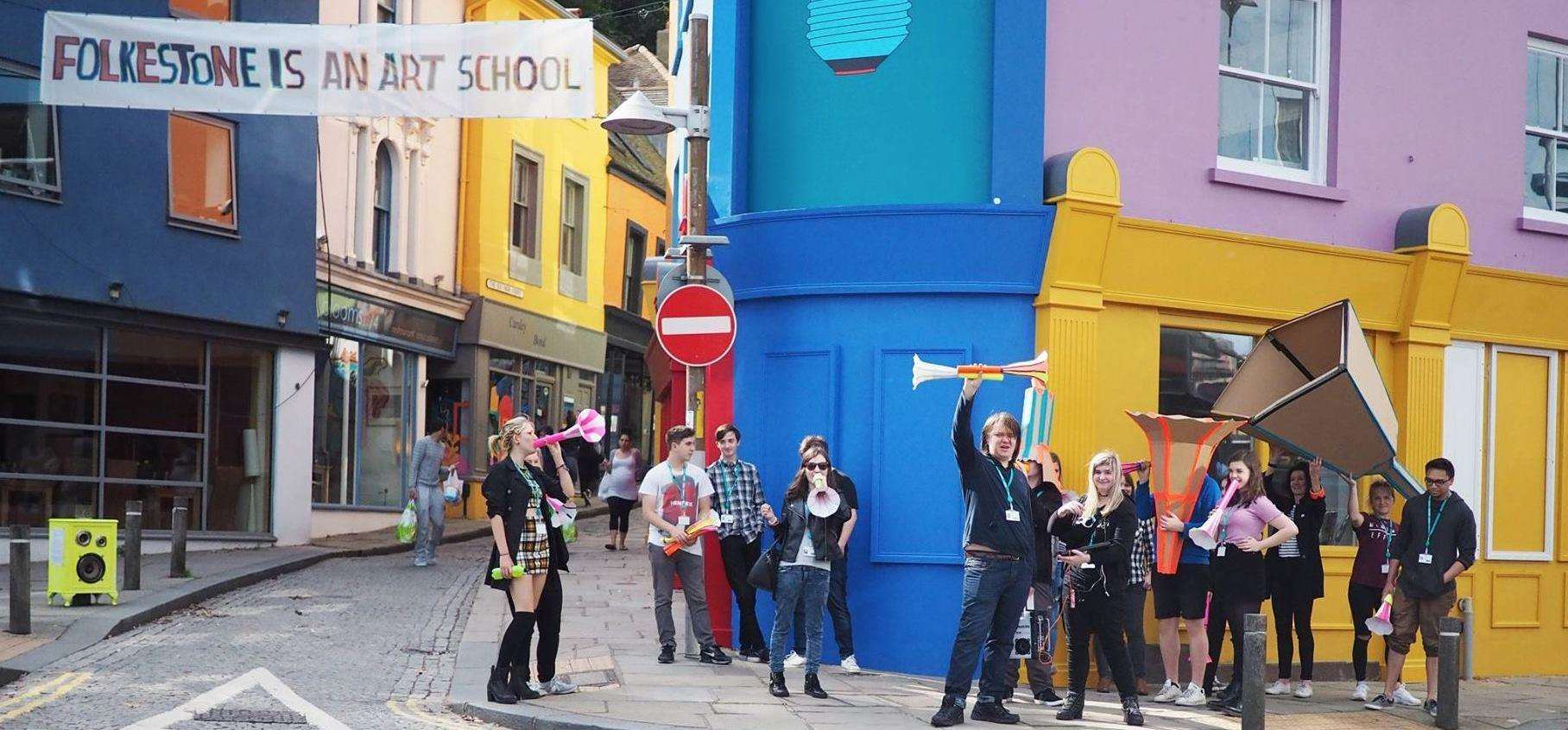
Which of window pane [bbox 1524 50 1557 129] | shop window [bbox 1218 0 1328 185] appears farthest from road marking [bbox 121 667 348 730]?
window pane [bbox 1524 50 1557 129]

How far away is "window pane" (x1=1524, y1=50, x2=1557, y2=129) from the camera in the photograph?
14.8 metres

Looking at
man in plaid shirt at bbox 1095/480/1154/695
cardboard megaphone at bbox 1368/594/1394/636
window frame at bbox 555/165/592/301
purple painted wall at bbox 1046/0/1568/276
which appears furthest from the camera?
window frame at bbox 555/165/592/301

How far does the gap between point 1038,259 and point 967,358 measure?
2.85ft

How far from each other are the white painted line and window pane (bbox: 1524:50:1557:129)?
7914mm

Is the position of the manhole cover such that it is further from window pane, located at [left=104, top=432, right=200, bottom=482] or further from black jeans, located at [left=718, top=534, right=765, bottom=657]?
window pane, located at [left=104, top=432, right=200, bottom=482]

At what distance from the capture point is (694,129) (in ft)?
39.3

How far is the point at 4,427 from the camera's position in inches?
698

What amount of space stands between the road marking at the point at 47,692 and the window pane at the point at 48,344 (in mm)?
8305

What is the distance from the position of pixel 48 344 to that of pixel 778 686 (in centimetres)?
1134

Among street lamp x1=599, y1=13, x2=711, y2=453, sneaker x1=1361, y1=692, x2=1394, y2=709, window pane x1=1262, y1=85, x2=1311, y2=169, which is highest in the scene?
window pane x1=1262, y1=85, x2=1311, y2=169

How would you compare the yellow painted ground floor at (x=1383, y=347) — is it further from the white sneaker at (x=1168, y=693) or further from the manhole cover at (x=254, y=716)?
the manhole cover at (x=254, y=716)

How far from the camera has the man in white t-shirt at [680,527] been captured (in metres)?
11.8

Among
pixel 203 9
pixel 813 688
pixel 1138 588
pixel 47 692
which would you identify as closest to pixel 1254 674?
pixel 1138 588

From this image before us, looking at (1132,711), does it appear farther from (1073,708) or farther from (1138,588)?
(1138,588)
